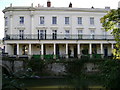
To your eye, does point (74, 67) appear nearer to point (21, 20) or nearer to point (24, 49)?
point (24, 49)

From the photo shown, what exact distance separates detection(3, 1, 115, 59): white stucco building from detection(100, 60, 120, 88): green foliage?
20756 millimetres

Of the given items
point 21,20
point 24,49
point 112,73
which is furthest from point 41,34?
point 112,73

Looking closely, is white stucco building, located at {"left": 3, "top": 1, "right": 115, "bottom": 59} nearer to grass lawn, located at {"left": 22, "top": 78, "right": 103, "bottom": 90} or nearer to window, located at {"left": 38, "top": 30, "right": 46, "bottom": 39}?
window, located at {"left": 38, "top": 30, "right": 46, "bottom": 39}

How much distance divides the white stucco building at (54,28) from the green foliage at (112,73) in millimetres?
20756

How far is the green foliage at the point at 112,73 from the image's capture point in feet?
36.4

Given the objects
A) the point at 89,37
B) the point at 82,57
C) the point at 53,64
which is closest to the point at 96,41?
the point at 89,37

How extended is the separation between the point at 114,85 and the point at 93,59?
58.2 feet

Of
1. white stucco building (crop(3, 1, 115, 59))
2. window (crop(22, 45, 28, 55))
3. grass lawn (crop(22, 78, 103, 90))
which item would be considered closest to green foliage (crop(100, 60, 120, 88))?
grass lawn (crop(22, 78, 103, 90))

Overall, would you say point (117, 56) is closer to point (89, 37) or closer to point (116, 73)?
point (116, 73)

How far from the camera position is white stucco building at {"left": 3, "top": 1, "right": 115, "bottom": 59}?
33906 millimetres

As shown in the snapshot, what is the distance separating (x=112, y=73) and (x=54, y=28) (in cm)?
2398

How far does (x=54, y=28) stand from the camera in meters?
34.4

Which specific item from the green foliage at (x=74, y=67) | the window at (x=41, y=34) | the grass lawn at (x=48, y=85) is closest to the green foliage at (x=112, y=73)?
the grass lawn at (x=48, y=85)

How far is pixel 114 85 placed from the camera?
11383mm
